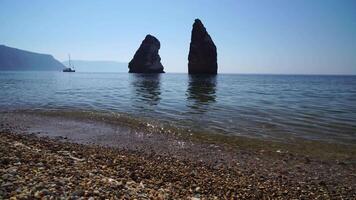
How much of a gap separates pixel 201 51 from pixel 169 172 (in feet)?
478

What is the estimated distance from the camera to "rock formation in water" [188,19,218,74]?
15088cm

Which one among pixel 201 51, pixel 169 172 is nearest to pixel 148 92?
pixel 169 172

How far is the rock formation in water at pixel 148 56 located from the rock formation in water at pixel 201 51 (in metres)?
35.9

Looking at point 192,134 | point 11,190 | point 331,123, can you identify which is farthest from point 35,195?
point 331,123

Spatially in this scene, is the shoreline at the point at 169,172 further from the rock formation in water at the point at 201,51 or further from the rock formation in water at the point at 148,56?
the rock formation in water at the point at 148,56

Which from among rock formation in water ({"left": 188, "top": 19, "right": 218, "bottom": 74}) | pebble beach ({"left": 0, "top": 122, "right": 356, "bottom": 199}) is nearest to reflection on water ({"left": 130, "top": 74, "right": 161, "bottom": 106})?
pebble beach ({"left": 0, "top": 122, "right": 356, "bottom": 199})

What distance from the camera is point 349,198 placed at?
8.53 metres

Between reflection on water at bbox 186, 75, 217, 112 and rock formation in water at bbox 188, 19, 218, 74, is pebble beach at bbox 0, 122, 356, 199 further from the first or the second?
rock formation in water at bbox 188, 19, 218, 74

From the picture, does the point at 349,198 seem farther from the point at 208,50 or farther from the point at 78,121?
the point at 208,50

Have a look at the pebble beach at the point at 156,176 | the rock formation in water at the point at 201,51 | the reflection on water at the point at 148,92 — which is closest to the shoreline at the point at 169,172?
the pebble beach at the point at 156,176

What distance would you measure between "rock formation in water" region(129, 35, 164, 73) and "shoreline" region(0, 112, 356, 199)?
174090 millimetres

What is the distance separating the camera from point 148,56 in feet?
609

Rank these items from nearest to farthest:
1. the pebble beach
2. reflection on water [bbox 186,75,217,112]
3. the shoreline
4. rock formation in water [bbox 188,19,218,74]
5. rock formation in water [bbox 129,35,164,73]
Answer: the pebble beach → the shoreline → reflection on water [bbox 186,75,217,112] → rock formation in water [bbox 188,19,218,74] → rock formation in water [bbox 129,35,164,73]

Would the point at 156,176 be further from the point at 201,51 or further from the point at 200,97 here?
Answer: the point at 201,51
